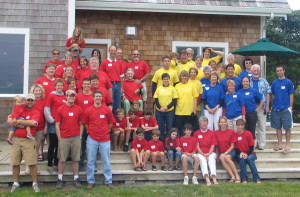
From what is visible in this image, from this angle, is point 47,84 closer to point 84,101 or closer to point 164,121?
point 84,101

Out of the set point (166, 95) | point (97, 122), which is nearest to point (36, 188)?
point (97, 122)

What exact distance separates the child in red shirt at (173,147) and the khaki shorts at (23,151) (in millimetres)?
2298

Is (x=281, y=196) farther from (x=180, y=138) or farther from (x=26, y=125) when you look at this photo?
(x=26, y=125)

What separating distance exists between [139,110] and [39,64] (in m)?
2.59

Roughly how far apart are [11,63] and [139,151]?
3.76 meters

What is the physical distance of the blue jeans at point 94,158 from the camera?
18.9ft

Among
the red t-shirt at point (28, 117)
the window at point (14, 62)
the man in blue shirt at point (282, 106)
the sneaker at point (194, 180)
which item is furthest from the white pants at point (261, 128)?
the window at point (14, 62)

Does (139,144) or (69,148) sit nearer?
(69,148)

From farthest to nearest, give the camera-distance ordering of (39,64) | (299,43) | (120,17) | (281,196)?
(299,43)
(120,17)
(39,64)
(281,196)

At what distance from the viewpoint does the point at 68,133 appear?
574 centimetres

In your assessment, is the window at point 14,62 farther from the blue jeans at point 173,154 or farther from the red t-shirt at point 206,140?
the red t-shirt at point 206,140

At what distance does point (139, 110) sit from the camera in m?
7.42

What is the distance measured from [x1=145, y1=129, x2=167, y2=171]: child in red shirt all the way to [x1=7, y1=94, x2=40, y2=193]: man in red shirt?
1.97 metres

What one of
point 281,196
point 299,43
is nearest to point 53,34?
point 281,196
